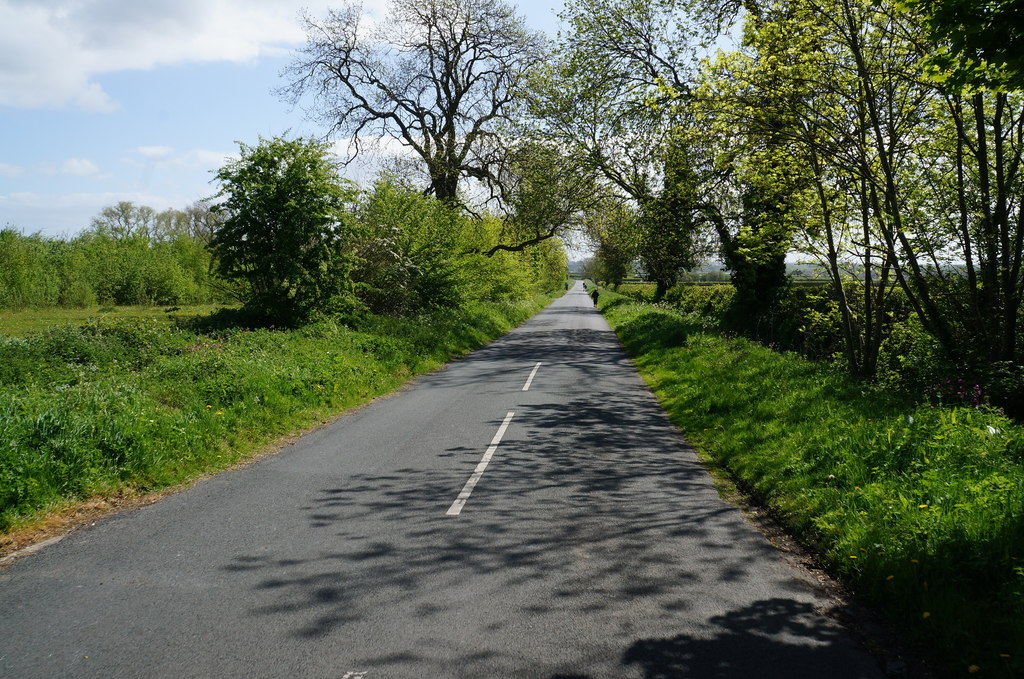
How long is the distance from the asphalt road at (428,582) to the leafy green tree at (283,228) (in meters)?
9.52

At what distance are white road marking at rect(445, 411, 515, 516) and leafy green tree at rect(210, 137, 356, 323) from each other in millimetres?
9084

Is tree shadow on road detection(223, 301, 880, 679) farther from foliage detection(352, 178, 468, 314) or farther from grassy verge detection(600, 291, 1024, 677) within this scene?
foliage detection(352, 178, 468, 314)

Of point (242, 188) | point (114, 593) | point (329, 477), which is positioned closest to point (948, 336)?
point (329, 477)

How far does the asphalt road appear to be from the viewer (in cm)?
356

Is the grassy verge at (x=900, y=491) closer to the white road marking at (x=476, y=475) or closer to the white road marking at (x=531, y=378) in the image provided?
the white road marking at (x=476, y=475)

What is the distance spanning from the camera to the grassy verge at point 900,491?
3822 millimetres

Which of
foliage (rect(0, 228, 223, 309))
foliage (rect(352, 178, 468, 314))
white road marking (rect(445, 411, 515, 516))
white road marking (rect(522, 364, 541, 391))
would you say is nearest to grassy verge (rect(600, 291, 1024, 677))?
white road marking (rect(445, 411, 515, 516))

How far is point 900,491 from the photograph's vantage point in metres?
5.42

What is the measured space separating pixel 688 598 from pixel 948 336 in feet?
27.1

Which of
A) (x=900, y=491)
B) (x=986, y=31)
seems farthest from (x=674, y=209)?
(x=986, y=31)

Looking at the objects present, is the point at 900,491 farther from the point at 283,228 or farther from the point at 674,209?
the point at 674,209

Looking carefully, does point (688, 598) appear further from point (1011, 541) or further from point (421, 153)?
point (421, 153)

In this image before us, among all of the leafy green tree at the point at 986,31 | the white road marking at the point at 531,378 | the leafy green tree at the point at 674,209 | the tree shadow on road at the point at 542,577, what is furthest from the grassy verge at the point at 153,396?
the leafy green tree at the point at 674,209

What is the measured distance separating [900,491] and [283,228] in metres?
14.8
